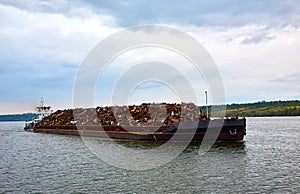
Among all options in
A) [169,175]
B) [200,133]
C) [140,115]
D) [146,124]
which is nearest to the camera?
[169,175]

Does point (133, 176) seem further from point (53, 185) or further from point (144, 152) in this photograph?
point (144, 152)

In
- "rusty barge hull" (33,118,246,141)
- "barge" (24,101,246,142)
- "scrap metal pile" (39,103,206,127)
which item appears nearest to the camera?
"rusty barge hull" (33,118,246,141)

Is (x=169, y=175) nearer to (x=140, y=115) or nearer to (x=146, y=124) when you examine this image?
(x=146, y=124)

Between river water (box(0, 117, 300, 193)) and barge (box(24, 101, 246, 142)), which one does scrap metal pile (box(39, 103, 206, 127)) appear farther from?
river water (box(0, 117, 300, 193))

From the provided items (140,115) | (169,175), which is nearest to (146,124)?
(140,115)

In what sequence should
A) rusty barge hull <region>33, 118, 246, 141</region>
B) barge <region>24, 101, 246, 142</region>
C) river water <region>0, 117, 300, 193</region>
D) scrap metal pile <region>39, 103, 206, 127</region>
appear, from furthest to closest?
1. scrap metal pile <region>39, 103, 206, 127</region>
2. barge <region>24, 101, 246, 142</region>
3. rusty barge hull <region>33, 118, 246, 141</region>
4. river water <region>0, 117, 300, 193</region>

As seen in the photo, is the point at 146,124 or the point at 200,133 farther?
the point at 146,124

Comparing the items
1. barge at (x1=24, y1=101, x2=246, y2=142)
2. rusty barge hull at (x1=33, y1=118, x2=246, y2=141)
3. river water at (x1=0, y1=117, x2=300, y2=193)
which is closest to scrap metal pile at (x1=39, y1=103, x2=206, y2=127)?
barge at (x1=24, y1=101, x2=246, y2=142)

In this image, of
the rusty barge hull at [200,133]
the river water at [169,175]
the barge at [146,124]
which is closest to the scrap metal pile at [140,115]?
the barge at [146,124]

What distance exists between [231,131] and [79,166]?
68.4 feet

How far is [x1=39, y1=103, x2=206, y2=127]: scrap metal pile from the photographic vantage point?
5494 cm

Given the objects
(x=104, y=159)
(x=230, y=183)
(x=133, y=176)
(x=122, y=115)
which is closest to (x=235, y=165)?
(x=230, y=183)

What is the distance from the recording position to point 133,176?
2216cm

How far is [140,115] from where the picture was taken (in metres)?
62.2
